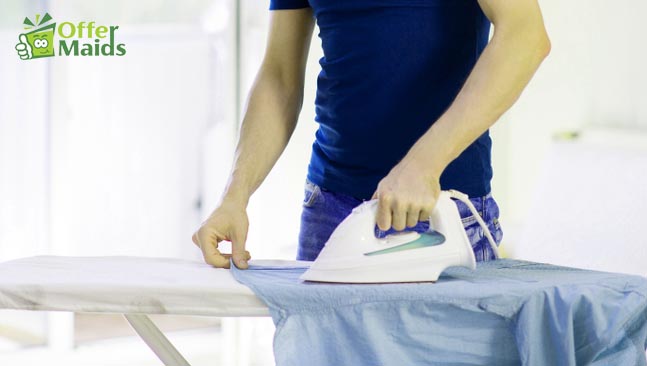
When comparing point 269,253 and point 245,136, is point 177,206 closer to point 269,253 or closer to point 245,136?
point 269,253

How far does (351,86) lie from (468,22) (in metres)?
0.20

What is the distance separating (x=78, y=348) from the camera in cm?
371

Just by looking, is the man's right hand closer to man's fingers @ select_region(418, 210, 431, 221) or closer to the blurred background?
man's fingers @ select_region(418, 210, 431, 221)

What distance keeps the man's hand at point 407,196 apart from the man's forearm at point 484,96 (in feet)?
0.03

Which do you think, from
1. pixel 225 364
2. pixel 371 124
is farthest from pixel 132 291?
pixel 225 364

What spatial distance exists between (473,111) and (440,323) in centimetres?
29

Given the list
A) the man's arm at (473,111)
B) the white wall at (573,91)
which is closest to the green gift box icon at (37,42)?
the white wall at (573,91)

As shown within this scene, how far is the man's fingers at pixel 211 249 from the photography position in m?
1.47

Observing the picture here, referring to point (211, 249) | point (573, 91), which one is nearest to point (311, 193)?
point (211, 249)

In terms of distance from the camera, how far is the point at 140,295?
1221 mm

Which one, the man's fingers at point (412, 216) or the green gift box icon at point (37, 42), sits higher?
the green gift box icon at point (37, 42)

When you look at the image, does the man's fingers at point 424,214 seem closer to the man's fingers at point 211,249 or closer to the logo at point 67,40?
the man's fingers at point 211,249

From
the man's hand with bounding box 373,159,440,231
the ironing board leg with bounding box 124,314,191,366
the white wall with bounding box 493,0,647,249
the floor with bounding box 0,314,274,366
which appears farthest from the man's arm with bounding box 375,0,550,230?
the floor with bounding box 0,314,274,366

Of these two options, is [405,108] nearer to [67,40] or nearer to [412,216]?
[412,216]
